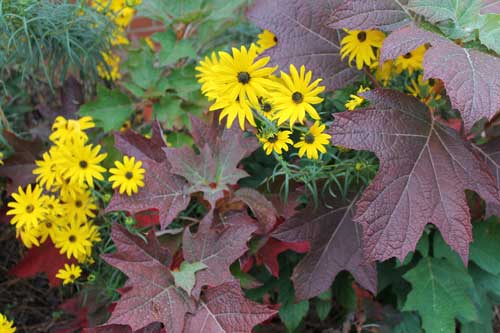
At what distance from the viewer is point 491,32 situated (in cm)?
107

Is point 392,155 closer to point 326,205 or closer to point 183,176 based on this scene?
point 326,205

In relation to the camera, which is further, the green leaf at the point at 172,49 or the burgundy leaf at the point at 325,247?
the green leaf at the point at 172,49

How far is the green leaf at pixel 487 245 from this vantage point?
4.36ft

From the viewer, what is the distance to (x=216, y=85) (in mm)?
1071

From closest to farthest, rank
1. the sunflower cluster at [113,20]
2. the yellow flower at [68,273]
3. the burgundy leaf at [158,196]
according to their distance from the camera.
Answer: the burgundy leaf at [158,196] < the yellow flower at [68,273] < the sunflower cluster at [113,20]

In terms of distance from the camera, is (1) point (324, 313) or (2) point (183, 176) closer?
(2) point (183, 176)

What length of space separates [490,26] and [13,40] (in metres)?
0.98

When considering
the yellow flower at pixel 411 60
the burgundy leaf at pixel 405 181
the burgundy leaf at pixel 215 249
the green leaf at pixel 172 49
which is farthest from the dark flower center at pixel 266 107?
the green leaf at pixel 172 49

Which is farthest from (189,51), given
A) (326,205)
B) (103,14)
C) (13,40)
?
(326,205)

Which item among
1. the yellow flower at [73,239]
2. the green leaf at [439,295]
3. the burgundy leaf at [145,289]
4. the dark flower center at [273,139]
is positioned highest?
the dark flower center at [273,139]

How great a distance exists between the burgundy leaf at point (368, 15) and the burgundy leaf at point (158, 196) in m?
0.43

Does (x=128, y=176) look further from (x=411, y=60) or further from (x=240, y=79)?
(x=411, y=60)

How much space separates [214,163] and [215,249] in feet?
0.60

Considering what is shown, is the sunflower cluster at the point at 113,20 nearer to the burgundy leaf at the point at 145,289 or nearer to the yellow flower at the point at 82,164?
the yellow flower at the point at 82,164
